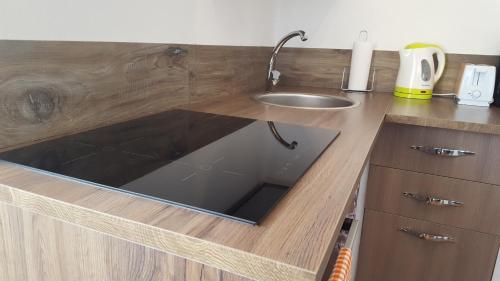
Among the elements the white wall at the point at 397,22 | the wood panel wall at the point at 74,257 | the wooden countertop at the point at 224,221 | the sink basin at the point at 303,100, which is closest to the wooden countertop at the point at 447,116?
the sink basin at the point at 303,100

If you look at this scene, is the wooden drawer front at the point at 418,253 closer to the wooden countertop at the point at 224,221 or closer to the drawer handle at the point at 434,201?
the drawer handle at the point at 434,201

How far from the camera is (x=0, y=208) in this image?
1.82 ft

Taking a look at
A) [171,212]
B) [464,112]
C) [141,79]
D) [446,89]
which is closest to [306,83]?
[446,89]

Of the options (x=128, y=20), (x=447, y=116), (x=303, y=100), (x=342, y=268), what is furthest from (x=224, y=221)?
(x=303, y=100)

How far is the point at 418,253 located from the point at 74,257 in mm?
1244

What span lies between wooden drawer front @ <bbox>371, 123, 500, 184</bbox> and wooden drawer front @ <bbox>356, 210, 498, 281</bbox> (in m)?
0.21

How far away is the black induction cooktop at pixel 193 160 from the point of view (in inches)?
19.7

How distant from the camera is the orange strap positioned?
0.53 metres

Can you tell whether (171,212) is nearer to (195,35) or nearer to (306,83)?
(195,35)

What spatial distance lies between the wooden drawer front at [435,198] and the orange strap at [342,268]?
82 cm

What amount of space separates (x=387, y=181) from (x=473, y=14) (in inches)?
36.3

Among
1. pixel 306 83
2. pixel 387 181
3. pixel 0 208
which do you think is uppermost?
pixel 306 83

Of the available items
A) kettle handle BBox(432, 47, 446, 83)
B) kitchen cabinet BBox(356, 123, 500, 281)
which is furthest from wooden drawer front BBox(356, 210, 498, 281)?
kettle handle BBox(432, 47, 446, 83)

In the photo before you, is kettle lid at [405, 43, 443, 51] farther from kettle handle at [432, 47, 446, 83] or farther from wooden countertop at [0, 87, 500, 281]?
wooden countertop at [0, 87, 500, 281]
